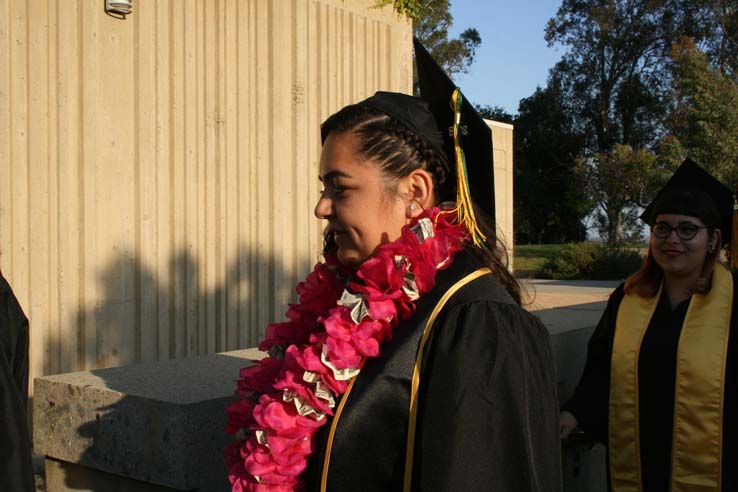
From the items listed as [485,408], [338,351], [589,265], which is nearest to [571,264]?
[589,265]

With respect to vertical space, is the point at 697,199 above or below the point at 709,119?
below

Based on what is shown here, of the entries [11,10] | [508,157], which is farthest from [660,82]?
[11,10]

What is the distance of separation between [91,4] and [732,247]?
13.2ft

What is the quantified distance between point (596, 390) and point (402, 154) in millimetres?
2075

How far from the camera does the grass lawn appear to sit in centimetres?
2120

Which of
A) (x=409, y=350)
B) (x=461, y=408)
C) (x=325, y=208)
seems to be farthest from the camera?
(x=325, y=208)

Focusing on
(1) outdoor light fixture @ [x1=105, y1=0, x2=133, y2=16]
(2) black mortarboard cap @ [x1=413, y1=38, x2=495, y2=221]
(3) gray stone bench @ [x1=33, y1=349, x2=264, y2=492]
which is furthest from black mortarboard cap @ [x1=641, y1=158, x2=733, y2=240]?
(1) outdoor light fixture @ [x1=105, y1=0, x2=133, y2=16]

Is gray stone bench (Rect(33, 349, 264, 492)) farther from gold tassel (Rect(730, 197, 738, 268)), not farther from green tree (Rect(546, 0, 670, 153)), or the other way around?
green tree (Rect(546, 0, 670, 153))

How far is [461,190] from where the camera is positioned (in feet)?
6.66

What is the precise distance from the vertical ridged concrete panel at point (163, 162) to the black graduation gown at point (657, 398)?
3.12 meters

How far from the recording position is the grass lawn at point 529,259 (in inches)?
835

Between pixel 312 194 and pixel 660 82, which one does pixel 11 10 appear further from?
pixel 660 82

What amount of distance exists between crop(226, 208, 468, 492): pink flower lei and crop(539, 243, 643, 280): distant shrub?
59.2 ft

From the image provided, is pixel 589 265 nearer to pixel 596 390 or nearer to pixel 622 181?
pixel 622 181
